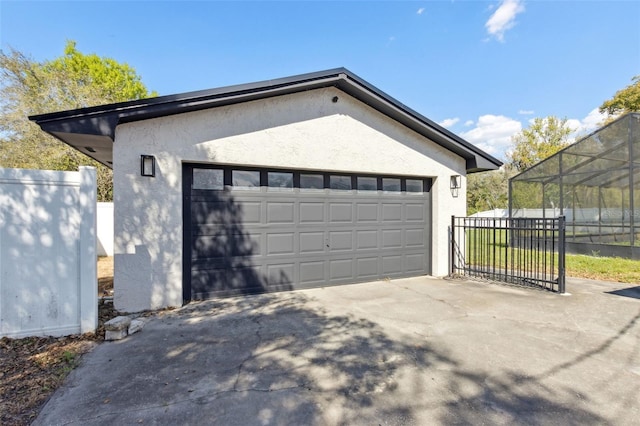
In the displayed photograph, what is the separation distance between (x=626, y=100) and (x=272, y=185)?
2765 cm

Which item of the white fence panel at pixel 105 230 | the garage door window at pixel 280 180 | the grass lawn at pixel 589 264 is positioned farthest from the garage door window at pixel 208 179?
the white fence panel at pixel 105 230

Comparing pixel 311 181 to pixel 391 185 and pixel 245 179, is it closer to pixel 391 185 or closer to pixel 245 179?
pixel 245 179

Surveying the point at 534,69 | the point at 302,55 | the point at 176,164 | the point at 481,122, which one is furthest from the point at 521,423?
the point at 481,122

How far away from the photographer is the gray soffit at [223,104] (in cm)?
448

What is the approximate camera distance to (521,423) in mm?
2238

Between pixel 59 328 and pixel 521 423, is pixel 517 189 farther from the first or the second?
pixel 59 328

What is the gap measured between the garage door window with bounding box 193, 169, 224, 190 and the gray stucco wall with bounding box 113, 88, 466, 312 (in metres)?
0.32

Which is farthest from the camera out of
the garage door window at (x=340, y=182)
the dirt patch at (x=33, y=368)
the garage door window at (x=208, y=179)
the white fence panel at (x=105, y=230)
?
the white fence panel at (x=105, y=230)

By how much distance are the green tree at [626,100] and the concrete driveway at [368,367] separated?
76.4 feet

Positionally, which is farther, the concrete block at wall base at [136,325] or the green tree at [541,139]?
the green tree at [541,139]

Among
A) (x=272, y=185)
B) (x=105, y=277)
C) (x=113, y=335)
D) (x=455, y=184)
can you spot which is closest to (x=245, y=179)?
(x=272, y=185)

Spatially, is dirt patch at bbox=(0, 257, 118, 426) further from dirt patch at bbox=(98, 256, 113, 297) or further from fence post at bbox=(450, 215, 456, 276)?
fence post at bbox=(450, 215, 456, 276)

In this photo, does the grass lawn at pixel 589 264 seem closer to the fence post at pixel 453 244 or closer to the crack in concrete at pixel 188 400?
the fence post at pixel 453 244

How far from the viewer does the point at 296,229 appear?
629 centimetres
